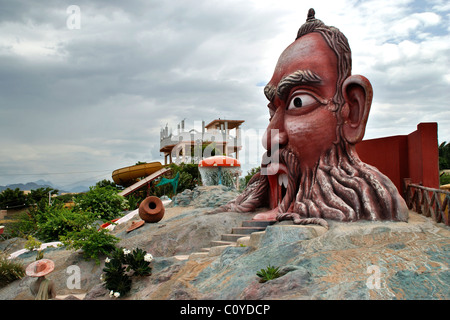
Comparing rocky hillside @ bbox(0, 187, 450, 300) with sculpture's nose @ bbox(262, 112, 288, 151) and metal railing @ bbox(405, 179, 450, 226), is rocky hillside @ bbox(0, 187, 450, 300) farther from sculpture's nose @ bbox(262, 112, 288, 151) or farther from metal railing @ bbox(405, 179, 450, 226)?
sculpture's nose @ bbox(262, 112, 288, 151)

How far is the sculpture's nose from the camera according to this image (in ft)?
27.8

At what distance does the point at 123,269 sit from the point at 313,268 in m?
3.50

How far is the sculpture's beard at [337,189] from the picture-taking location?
273 inches

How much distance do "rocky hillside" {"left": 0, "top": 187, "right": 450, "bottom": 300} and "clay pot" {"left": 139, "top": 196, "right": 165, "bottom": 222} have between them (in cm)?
342

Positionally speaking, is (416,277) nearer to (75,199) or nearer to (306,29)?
(306,29)

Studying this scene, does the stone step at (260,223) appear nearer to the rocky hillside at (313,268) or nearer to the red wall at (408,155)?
the rocky hillside at (313,268)

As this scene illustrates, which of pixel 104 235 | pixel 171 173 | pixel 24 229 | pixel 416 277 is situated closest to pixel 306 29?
pixel 416 277

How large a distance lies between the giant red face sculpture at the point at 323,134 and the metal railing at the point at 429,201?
73 cm

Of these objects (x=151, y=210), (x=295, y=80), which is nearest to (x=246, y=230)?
(x=295, y=80)

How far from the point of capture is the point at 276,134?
8.55m

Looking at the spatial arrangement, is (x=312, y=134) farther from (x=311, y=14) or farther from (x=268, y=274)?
(x=268, y=274)

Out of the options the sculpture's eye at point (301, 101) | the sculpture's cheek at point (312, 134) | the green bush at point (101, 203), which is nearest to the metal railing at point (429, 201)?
the sculpture's cheek at point (312, 134)

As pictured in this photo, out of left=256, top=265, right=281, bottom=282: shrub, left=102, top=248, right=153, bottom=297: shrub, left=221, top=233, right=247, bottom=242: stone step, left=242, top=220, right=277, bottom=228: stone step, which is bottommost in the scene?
left=102, top=248, right=153, bottom=297: shrub

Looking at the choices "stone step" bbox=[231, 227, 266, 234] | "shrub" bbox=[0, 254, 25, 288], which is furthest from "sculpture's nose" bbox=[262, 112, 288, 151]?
"shrub" bbox=[0, 254, 25, 288]
